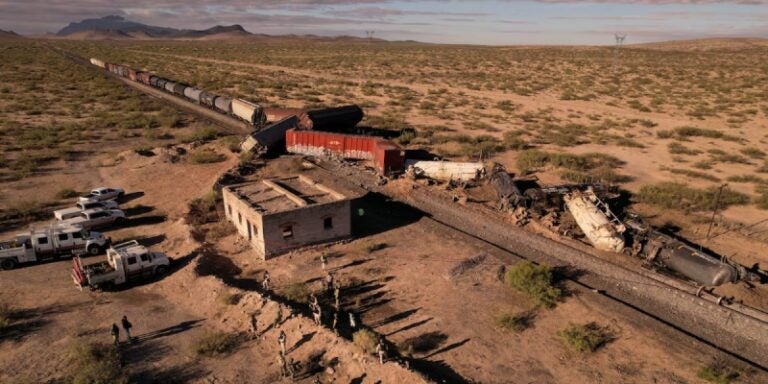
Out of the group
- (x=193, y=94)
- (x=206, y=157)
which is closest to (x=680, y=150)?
(x=206, y=157)

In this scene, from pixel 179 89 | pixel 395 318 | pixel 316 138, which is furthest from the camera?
pixel 179 89

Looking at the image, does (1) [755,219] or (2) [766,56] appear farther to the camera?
(2) [766,56]

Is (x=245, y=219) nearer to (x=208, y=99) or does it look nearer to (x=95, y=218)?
(x=95, y=218)

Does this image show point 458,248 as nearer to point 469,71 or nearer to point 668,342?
point 668,342

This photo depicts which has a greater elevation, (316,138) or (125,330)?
(316,138)

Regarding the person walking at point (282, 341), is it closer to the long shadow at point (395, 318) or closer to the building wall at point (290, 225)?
the long shadow at point (395, 318)

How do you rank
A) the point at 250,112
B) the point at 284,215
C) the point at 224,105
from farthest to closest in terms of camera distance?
the point at 224,105 < the point at 250,112 < the point at 284,215

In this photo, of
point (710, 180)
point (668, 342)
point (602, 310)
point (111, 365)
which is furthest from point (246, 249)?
point (710, 180)
